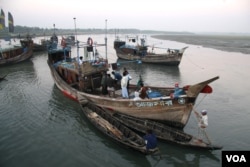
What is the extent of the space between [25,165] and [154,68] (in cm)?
2499

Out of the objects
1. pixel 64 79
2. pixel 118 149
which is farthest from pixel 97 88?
pixel 118 149

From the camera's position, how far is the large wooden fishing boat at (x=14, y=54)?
108 ft

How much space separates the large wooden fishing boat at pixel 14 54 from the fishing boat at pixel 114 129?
23.8 metres

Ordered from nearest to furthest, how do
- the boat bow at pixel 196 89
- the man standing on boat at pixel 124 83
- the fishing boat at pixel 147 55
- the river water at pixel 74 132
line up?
the river water at pixel 74 132 → the boat bow at pixel 196 89 → the man standing on boat at pixel 124 83 → the fishing boat at pixel 147 55

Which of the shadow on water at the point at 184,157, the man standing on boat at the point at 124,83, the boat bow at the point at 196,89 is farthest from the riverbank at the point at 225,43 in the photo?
the shadow on water at the point at 184,157

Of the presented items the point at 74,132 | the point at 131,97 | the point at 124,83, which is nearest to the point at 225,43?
the point at 131,97

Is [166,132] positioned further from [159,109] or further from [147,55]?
[147,55]

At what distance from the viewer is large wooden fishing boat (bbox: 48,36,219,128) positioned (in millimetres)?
11578

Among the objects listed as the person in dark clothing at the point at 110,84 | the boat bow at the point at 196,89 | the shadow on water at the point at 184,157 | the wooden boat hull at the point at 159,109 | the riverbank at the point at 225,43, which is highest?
the riverbank at the point at 225,43

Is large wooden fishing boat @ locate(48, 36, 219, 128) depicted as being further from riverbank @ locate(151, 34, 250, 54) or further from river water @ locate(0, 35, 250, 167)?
riverbank @ locate(151, 34, 250, 54)

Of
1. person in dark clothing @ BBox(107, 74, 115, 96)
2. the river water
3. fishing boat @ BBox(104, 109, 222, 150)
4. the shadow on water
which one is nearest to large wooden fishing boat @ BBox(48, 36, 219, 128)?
person in dark clothing @ BBox(107, 74, 115, 96)

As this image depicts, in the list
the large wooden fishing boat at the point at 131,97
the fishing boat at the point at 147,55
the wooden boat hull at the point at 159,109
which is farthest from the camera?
the fishing boat at the point at 147,55

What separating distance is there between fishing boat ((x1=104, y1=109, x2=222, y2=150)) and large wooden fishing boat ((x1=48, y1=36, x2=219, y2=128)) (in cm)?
47

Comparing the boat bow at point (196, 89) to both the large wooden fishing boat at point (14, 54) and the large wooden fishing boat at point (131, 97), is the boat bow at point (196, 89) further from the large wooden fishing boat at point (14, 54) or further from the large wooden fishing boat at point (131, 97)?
the large wooden fishing boat at point (14, 54)
